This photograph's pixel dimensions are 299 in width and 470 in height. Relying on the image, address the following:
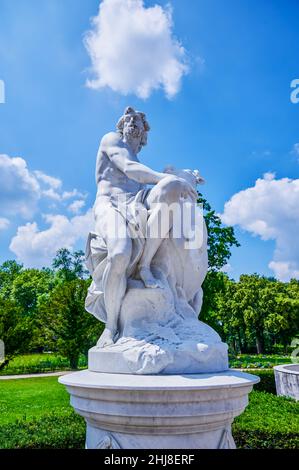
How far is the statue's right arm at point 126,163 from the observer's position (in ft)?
13.0

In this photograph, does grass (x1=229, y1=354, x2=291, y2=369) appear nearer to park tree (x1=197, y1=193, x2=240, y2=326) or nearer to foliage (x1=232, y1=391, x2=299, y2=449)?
park tree (x1=197, y1=193, x2=240, y2=326)

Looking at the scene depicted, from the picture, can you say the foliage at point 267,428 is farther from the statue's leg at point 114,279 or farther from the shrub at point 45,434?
the statue's leg at point 114,279

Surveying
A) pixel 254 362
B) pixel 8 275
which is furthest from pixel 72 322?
pixel 8 275

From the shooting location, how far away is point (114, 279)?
3.65 meters

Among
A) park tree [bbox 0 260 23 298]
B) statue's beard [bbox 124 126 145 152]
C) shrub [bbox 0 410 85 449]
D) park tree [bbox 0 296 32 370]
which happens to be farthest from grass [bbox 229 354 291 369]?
park tree [bbox 0 260 23 298]

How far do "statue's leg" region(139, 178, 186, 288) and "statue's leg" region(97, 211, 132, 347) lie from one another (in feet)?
0.63

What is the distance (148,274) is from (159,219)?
55cm

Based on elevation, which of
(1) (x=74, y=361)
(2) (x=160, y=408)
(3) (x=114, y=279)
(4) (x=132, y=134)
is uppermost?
(4) (x=132, y=134)

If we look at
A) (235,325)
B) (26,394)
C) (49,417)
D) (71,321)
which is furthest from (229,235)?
(235,325)

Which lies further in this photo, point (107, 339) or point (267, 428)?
point (267, 428)

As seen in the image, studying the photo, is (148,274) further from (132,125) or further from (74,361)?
(74,361)

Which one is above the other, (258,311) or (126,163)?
(258,311)

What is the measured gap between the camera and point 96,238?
163 inches

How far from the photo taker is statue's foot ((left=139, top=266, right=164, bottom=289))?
11.9 ft
